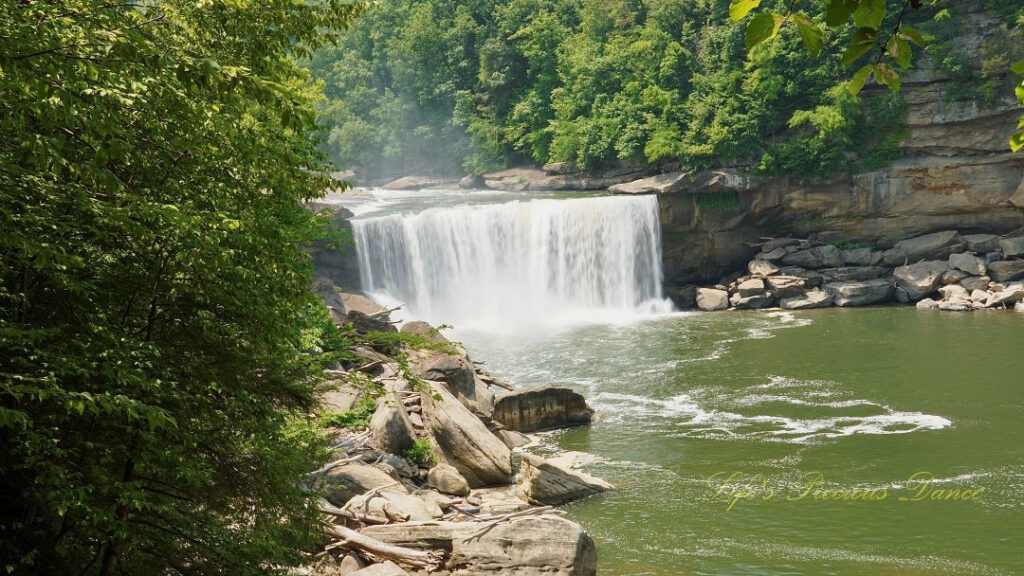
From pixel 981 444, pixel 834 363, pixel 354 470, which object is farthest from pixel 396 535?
pixel 834 363

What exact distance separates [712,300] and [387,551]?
23819 millimetres

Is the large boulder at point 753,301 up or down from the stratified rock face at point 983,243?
down

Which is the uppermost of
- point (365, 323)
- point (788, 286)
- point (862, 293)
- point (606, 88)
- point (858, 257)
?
point (606, 88)

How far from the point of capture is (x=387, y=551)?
10.2 meters

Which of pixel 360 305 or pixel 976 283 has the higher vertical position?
pixel 360 305

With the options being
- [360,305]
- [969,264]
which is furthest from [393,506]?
[969,264]

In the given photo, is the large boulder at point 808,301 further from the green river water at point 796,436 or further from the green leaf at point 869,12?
the green leaf at point 869,12

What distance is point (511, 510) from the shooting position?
1288 cm

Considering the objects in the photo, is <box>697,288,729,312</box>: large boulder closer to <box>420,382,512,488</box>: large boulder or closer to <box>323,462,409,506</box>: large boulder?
<box>420,382,512,488</box>: large boulder

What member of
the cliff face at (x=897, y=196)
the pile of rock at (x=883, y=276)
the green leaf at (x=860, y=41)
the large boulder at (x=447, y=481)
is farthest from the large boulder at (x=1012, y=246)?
the green leaf at (x=860, y=41)

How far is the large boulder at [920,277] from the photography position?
30.9m

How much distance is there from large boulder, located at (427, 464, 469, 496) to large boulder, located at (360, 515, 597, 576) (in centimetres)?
275

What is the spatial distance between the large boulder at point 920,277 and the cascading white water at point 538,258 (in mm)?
8064

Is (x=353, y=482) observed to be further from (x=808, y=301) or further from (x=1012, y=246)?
(x=1012, y=246)
